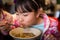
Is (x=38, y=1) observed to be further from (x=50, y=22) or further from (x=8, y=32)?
(x=8, y=32)

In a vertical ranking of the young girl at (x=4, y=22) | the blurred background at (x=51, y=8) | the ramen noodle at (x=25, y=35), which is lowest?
the ramen noodle at (x=25, y=35)

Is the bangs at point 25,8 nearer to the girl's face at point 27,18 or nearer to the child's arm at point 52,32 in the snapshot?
the girl's face at point 27,18

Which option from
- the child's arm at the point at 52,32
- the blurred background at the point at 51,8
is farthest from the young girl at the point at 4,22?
the child's arm at the point at 52,32

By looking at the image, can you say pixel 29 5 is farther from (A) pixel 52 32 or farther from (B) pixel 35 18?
(A) pixel 52 32

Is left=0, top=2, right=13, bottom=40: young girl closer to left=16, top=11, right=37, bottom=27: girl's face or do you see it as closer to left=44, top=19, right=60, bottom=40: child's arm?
left=16, top=11, right=37, bottom=27: girl's face

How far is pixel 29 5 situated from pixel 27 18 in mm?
62

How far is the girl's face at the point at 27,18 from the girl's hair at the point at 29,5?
20mm

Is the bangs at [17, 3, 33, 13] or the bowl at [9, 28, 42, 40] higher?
the bangs at [17, 3, 33, 13]

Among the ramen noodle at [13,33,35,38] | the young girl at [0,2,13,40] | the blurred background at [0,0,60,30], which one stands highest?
the blurred background at [0,0,60,30]

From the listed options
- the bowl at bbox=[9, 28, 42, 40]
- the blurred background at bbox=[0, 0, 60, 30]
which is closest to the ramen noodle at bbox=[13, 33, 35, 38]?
the bowl at bbox=[9, 28, 42, 40]

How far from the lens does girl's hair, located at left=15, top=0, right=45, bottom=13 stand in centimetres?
61

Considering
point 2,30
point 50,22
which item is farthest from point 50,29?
point 2,30

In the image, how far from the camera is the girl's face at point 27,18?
62 cm

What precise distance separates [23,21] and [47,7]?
131 millimetres
